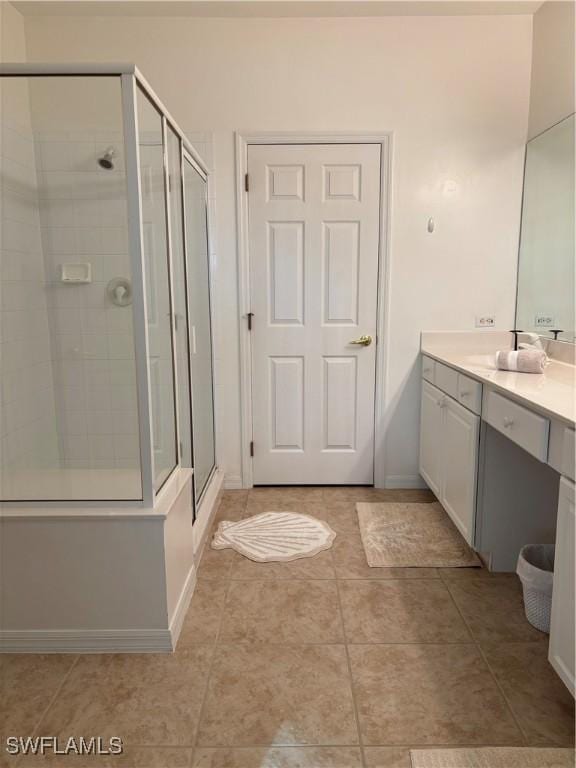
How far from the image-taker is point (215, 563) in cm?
248

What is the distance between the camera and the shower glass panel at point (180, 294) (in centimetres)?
225

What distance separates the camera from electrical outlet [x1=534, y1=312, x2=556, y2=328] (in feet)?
9.02

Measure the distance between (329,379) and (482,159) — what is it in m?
1.55

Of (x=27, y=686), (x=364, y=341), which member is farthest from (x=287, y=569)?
(x=364, y=341)

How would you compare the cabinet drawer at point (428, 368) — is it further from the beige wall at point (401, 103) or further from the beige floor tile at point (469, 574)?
the beige floor tile at point (469, 574)

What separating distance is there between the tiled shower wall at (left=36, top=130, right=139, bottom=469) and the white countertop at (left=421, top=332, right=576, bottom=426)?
144 centimetres

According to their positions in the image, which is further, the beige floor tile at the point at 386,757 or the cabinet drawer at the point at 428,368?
the cabinet drawer at the point at 428,368

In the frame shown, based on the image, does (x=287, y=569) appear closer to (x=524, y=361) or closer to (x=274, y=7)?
(x=524, y=361)

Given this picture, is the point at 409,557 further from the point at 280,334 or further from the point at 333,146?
the point at 333,146

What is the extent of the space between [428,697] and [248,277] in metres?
2.33

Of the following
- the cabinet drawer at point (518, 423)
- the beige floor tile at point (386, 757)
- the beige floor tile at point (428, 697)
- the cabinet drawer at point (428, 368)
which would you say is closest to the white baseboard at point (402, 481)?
the cabinet drawer at point (428, 368)

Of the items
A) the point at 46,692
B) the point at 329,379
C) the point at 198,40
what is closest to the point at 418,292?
the point at 329,379

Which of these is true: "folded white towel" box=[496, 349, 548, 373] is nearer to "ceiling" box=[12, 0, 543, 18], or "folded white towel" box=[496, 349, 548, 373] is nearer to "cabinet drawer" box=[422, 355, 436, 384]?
"cabinet drawer" box=[422, 355, 436, 384]

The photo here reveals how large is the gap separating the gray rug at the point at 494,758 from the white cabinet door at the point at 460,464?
956 mm
